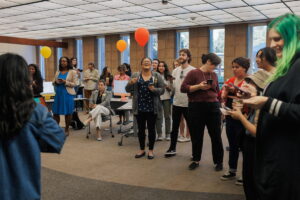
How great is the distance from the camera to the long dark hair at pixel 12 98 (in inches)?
46.4

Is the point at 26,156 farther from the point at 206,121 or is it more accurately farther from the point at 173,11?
the point at 173,11

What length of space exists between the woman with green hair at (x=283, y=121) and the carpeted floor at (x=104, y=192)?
172 centimetres

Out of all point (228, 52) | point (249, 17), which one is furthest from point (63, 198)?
point (228, 52)

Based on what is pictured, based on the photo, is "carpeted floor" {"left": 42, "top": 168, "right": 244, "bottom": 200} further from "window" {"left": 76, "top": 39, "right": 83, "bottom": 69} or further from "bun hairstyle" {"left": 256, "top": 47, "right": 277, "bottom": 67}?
"window" {"left": 76, "top": 39, "right": 83, "bottom": 69}

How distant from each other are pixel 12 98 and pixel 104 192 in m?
2.02

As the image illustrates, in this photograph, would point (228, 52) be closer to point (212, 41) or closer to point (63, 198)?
point (212, 41)

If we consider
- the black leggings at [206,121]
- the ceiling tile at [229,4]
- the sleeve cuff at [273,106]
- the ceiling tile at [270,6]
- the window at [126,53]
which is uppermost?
the ceiling tile at [229,4]

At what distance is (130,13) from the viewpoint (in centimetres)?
786

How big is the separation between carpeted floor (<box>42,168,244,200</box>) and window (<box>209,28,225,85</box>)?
772 centimetres

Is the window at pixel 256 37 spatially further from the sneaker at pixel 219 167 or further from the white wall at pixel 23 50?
the white wall at pixel 23 50

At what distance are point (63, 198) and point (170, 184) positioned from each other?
1131mm

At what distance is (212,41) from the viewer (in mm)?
10508

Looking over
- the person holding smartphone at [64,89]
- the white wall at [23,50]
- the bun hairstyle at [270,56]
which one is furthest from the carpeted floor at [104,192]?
the white wall at [23,50]

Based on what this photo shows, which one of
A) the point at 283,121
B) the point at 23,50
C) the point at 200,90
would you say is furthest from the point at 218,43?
the point at 23,50
